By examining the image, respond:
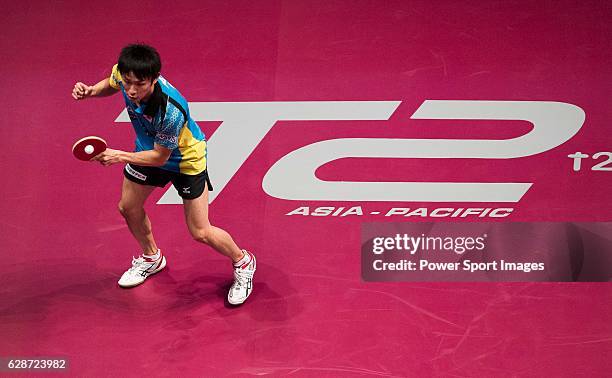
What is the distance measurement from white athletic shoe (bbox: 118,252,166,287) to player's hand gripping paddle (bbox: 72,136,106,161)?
1.09m

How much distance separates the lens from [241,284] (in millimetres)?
4078

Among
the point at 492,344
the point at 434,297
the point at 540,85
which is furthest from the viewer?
the point at 540,85

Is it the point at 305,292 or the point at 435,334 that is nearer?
the point at 435,334

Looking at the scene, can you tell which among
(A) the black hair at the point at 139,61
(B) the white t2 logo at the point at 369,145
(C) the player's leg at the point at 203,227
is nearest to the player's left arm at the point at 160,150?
(A) the black hair at the point at 139,61

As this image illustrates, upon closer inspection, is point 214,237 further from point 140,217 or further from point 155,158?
point 155,158

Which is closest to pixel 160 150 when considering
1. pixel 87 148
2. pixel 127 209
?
pixel 87 148

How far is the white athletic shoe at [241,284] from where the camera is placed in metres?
4.06

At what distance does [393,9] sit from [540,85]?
1292 mm

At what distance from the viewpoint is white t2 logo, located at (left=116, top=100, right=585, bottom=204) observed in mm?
4582

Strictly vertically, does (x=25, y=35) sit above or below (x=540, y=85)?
above

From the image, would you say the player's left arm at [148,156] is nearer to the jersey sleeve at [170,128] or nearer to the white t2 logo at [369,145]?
the jersey sleeve at [170,128]

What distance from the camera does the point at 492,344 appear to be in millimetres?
3840

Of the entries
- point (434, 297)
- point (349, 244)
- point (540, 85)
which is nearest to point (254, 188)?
point (349, 244)

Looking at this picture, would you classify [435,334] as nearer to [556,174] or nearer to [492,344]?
[492,344]
